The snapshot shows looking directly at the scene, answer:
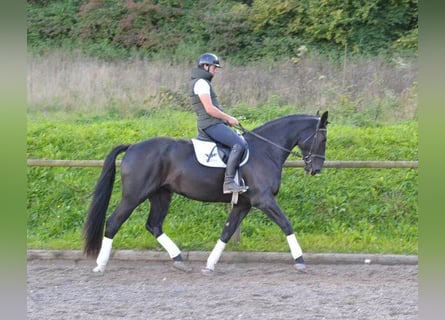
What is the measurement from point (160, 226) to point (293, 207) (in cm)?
228

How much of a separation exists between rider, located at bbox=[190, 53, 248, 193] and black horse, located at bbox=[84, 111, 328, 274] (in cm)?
23

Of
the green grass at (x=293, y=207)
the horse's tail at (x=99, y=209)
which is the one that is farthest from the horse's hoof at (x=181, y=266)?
the horse's tail at (x=99, y=209)

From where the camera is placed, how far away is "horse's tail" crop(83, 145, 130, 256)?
6.85 meters

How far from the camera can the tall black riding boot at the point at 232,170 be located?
21.8ft

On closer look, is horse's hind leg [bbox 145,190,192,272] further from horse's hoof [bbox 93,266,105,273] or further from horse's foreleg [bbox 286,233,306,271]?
horse's foreleg [bbox 286,233,306,271]

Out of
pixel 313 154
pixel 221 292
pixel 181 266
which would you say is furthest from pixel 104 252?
pixel 313 154

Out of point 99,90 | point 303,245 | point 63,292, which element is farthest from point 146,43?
point 63,292

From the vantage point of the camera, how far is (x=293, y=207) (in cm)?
870

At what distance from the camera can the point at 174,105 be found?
12664 millimetres

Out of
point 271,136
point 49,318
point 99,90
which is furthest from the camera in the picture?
point 99,90

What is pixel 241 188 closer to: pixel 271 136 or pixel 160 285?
pixel 271 136

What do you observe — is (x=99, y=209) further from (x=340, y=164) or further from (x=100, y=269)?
(x=340, y=164)

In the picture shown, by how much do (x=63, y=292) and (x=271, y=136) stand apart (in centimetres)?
276

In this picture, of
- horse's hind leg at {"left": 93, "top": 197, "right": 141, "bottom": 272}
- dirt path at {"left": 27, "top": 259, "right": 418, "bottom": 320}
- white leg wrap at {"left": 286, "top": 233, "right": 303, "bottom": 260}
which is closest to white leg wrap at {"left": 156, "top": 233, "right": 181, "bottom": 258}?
dirt path at {"left": 27, "top": 259, "right": 418, "bottom": 320}
